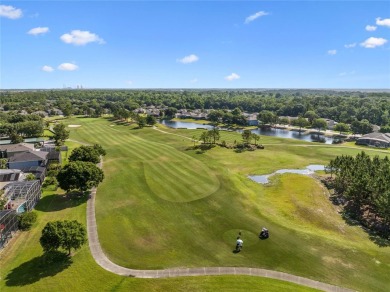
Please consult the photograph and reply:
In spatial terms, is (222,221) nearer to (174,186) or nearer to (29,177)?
(174,186)

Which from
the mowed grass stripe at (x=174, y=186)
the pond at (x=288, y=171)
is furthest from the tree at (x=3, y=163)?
the pond at (x=288, y=171)

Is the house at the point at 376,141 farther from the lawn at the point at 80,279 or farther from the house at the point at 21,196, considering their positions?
the house at the point at 21,196

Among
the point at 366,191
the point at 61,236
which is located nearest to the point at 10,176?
the point at 61,236

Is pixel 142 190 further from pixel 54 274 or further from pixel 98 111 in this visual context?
pixel 98 111

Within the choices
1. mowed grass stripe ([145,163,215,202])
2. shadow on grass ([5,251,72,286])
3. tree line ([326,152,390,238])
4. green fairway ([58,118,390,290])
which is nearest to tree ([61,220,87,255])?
shadow on grass ([5,251,72,286])

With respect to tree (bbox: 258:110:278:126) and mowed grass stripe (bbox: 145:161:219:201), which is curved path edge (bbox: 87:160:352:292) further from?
tree (bbox: 258:110:278:126)

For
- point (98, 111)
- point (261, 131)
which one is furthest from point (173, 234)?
point (98, 111)
